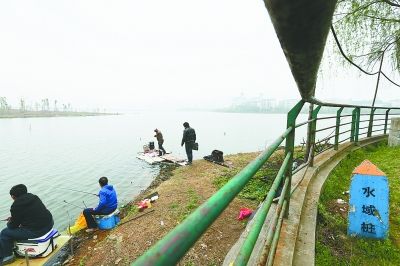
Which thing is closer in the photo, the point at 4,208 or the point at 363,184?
the point at 363,184

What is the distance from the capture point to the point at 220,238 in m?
5.81

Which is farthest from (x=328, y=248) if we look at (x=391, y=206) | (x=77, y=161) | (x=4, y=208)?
(x=77, y=161)

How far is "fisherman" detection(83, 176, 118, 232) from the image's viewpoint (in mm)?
7770

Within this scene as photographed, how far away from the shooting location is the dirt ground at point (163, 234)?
5.45 m

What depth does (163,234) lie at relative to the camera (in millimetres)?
6426

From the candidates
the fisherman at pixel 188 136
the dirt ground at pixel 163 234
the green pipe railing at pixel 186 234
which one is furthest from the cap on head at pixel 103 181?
the green pipe railing at pixel 186 234

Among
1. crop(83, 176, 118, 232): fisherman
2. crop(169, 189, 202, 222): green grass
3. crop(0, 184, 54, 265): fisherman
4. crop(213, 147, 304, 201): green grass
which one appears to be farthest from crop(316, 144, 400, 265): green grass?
crop(83, 176, 118, 232): fisherman

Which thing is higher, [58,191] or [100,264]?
[100,264]

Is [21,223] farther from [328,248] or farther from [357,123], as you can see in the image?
[357,123]

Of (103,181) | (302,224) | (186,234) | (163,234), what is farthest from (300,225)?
(103,181)

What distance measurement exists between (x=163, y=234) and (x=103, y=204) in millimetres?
2473

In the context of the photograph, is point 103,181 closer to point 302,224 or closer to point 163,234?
point 163,234

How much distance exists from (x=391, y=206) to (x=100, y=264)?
5.60 m

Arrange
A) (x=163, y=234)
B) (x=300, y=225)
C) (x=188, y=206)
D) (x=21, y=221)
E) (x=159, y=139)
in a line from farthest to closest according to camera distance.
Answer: (x=159, y=139) → (x=188, y=206) → (x=163, y=234) → (x=21, y=221) → (x=300, y=225)
